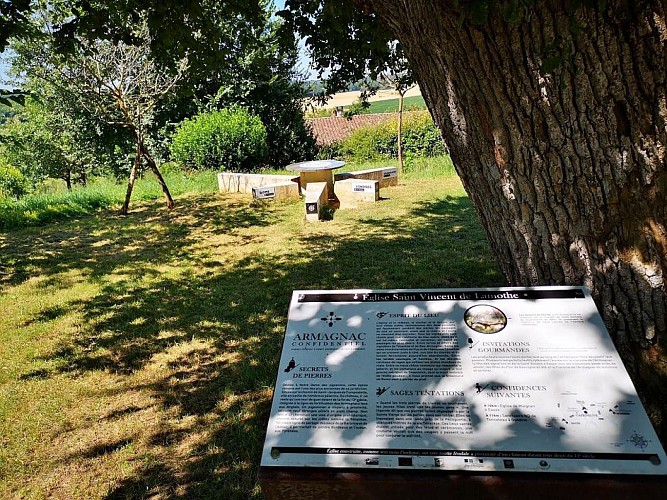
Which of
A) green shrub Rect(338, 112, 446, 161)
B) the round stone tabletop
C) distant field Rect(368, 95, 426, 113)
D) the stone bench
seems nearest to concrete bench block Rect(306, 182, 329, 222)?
the round stone tabletop

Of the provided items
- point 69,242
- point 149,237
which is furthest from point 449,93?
point 69,242

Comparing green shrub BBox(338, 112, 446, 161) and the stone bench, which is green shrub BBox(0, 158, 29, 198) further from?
the stone bench

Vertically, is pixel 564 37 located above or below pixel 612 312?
above

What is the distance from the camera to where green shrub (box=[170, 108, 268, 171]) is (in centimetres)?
1667

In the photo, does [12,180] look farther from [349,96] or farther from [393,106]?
[349,96]

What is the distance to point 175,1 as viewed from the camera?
4.31 metres

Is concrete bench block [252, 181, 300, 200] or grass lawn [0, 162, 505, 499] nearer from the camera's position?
grass lawn [0, 162, 505, 499]

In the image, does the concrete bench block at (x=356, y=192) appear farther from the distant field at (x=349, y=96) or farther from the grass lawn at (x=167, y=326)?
the distant field at (x=349, y=96)

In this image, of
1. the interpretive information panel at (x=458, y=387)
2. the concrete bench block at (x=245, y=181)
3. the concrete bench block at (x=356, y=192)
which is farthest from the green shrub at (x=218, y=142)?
the interpretive information panel at (x=458, y=387)

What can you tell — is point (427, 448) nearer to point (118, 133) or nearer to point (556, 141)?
point (556, 141)

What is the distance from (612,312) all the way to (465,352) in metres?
0.86

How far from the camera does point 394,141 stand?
21125 mm

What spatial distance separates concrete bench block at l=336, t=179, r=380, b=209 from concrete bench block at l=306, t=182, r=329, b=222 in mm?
1106

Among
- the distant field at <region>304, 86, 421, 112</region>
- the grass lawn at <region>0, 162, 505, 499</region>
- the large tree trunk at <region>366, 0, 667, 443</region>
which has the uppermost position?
the distant field at <region>304, 86, 421, 112</region>
